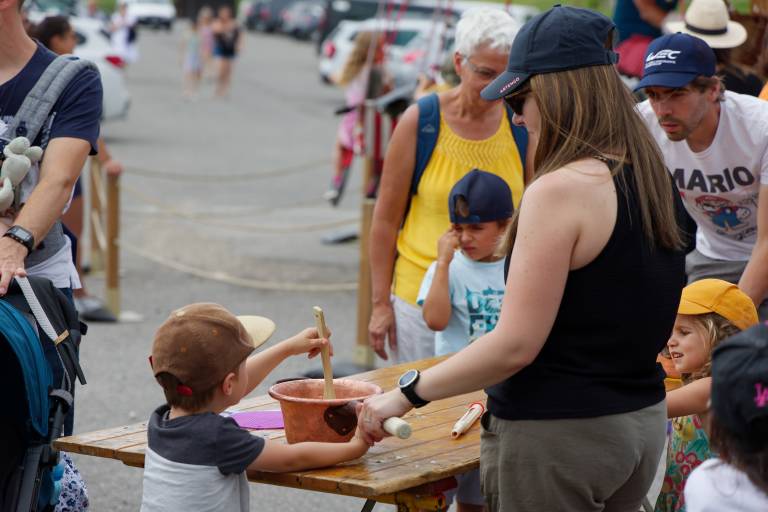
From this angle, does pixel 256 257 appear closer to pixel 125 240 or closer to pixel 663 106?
pixel 125 240

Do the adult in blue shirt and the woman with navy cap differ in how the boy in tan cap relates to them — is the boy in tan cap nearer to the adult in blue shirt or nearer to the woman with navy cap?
the woman with navy cap

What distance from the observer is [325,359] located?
3.39m

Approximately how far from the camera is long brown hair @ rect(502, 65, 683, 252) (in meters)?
2.74

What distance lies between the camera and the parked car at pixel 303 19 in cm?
4462

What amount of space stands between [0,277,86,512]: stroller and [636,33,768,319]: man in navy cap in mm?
1957

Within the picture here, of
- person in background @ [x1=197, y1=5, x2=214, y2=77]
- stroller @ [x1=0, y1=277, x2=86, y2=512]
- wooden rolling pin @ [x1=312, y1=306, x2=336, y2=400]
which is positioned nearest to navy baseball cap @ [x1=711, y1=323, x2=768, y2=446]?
wooden rolling pin @ [x1=312, y1=306, x2=336, y2=400]

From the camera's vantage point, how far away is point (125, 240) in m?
11.2

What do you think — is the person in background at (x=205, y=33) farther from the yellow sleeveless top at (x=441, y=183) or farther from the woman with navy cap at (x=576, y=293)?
the woman with navy cap at (x=576, y=293)

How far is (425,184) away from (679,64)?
1043 millimetres

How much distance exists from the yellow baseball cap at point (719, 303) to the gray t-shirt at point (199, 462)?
4.59ft

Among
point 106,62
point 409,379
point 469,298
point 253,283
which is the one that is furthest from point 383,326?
point 106,62

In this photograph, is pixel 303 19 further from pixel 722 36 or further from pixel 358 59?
pixel 722 36

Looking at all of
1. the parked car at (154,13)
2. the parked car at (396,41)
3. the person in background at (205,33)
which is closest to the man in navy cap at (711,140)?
the parked car at (396,41)

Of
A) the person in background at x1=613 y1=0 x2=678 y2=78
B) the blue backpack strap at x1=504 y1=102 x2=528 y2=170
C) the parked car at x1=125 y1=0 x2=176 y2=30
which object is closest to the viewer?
the blue backpack strap at x1=504 y1=102 x2=528 y2=170
